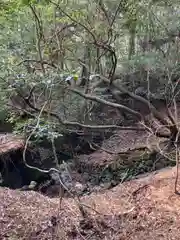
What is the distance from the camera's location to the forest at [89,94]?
23.8 feet

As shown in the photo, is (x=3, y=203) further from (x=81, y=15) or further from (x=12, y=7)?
(x=81, y=15)

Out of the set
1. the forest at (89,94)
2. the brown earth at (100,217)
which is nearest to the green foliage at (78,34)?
the forest at (89,94)

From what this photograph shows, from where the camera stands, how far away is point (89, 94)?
26.3 ft

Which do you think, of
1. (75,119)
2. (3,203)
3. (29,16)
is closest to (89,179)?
(75,119)

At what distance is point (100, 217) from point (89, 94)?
4.19 metres

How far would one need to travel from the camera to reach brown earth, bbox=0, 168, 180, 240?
12.7 feet

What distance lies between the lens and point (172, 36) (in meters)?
9.03

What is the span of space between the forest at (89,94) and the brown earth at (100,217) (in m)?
1.72

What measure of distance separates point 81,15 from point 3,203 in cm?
558

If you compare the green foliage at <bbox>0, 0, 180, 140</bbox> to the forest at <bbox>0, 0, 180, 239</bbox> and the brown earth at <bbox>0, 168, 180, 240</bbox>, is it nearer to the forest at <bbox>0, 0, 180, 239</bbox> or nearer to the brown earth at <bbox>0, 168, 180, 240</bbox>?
the forest at <bbox>0, 0, 180, 239</bbox>

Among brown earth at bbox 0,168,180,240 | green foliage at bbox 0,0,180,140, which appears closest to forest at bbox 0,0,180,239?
green foliage at bbox 0,0,180,140

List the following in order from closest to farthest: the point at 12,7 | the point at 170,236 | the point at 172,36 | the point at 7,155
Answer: the point at 170,236
the point at 12,7
the point at 7,155
the point at 172,36

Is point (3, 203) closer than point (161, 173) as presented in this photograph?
Yes

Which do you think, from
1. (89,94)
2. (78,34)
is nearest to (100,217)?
(89,94)
